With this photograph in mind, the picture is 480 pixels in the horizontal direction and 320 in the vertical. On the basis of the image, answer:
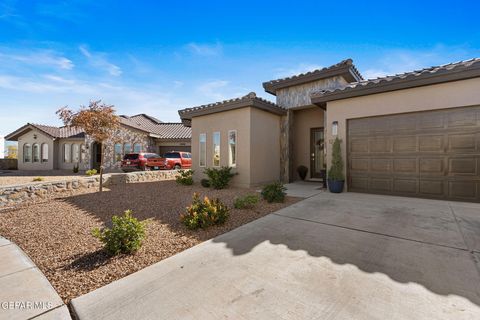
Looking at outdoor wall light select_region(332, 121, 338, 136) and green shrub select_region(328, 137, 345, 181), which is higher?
outdoor wall light select_region(332, 121, 338, 136)

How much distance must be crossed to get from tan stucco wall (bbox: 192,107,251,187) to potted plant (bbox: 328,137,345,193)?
11.1 ft

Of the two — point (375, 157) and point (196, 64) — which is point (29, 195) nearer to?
point (196, 64)

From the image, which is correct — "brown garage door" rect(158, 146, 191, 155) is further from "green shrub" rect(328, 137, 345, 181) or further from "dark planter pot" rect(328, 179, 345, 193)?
"dark planter pot" rect(328, 179, 345, 193)

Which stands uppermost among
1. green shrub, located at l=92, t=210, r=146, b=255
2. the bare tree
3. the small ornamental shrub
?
the bare tree

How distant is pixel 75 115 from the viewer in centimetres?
796

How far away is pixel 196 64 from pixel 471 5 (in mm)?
10176

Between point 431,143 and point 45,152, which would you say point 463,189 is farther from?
point 45,152

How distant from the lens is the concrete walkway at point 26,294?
2.14m

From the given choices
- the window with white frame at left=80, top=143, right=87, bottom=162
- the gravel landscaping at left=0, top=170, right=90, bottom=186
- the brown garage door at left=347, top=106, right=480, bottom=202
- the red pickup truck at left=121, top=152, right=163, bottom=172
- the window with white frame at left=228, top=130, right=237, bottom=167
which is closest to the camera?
the brown garage door at left=347, top=106, right=480, bottom=202

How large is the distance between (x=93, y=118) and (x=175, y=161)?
920cm

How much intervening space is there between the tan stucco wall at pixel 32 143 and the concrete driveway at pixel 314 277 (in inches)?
980

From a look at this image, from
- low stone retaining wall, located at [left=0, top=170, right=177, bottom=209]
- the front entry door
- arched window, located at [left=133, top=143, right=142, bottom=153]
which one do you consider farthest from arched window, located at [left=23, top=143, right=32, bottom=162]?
the front entry door

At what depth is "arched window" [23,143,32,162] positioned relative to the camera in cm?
2120

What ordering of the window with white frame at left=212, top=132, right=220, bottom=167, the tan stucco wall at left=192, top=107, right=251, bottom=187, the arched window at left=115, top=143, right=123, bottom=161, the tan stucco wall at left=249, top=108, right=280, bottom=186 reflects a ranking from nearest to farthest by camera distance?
the tan stucco wall at left=192, top=107, right=251, bottom=187 < the tan stucco wall at left=249, top=108, right=280, bottom=186 < the window with white frame at left=212, top=132, right=220, bottom=167 < the arched window at left=115, top=143, right=123, bottom=161
